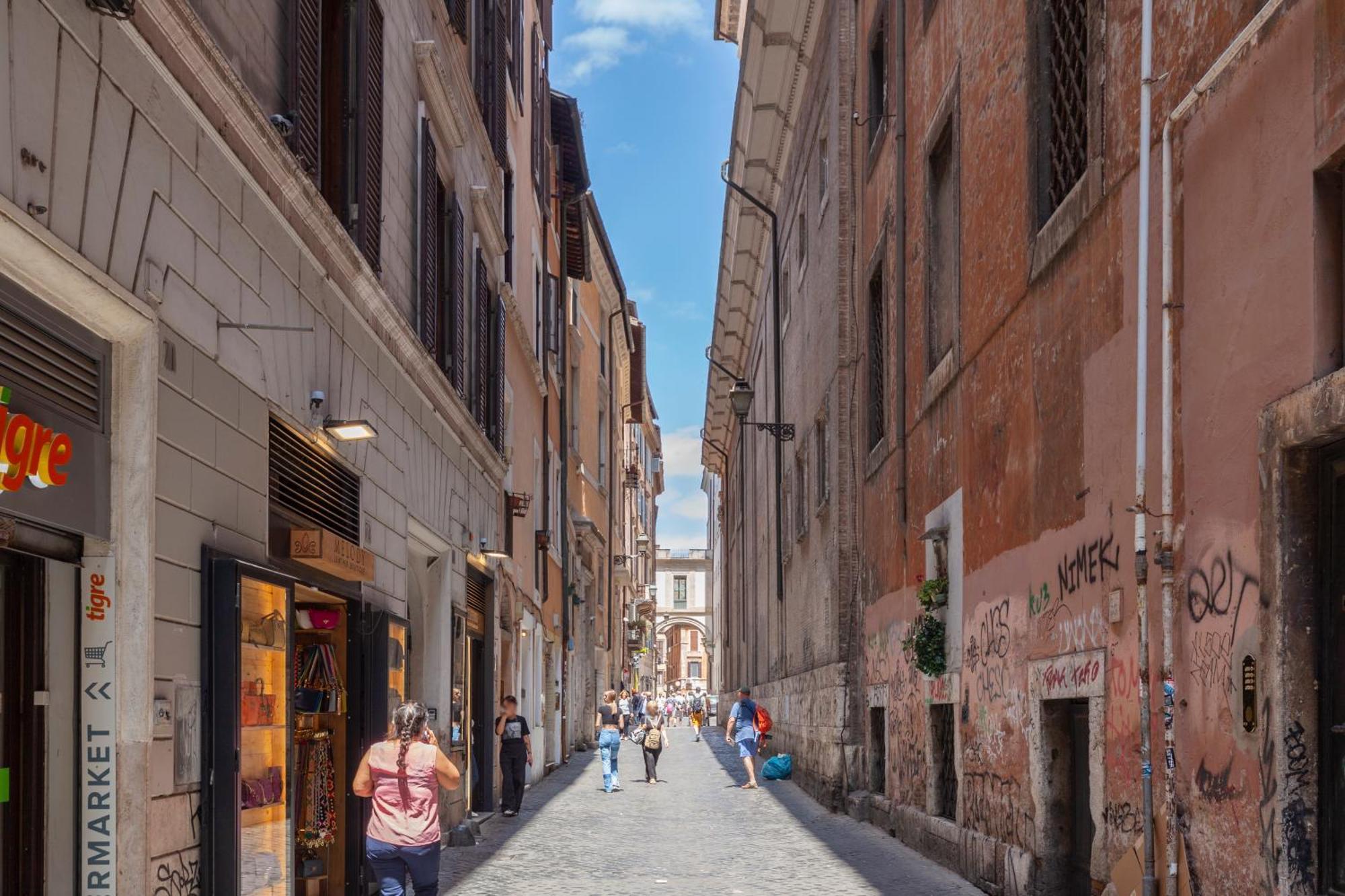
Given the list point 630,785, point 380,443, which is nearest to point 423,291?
point 380,443

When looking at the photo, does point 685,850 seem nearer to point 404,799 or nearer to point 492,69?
point 404,799

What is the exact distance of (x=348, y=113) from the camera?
34.2 ft

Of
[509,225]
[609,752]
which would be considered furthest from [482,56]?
[609,752]

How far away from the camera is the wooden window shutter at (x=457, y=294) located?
1527 cm

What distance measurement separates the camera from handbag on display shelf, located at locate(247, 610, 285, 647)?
7.86 m

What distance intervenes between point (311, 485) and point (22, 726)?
401cm

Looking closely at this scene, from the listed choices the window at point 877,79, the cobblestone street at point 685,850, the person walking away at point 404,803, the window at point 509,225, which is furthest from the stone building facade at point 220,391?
the window at point 509,225

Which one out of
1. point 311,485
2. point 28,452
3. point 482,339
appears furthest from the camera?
point 482,339

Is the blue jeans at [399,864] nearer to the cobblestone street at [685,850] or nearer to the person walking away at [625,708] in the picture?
the cobblestone street at [685,850]

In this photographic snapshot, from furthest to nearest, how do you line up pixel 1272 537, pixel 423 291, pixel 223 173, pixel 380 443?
pixel 423 291 < pixel 380 443 < pixel 223 173 < pixel 1272 537

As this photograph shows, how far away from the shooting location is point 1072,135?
32.4 ft

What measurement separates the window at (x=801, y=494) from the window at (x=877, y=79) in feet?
25.1

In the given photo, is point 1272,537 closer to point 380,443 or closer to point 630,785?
point 380,443

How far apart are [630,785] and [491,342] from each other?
916 centimetres
